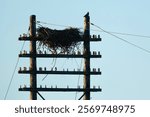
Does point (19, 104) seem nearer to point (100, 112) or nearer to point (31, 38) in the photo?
point (100, 112)

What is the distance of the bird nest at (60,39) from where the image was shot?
18.6 meters

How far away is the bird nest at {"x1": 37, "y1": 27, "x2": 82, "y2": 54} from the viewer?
1861cm

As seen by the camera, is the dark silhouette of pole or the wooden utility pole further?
the dark silhouette of pole

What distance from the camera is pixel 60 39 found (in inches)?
743

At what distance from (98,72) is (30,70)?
1783 millimetres

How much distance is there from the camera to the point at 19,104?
14.1m

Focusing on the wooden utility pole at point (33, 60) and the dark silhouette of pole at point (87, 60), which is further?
the dark silhouette of pole at point (87, 60)

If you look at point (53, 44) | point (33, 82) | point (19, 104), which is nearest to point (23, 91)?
point (33, 82)

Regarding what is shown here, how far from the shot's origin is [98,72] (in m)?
18.2
